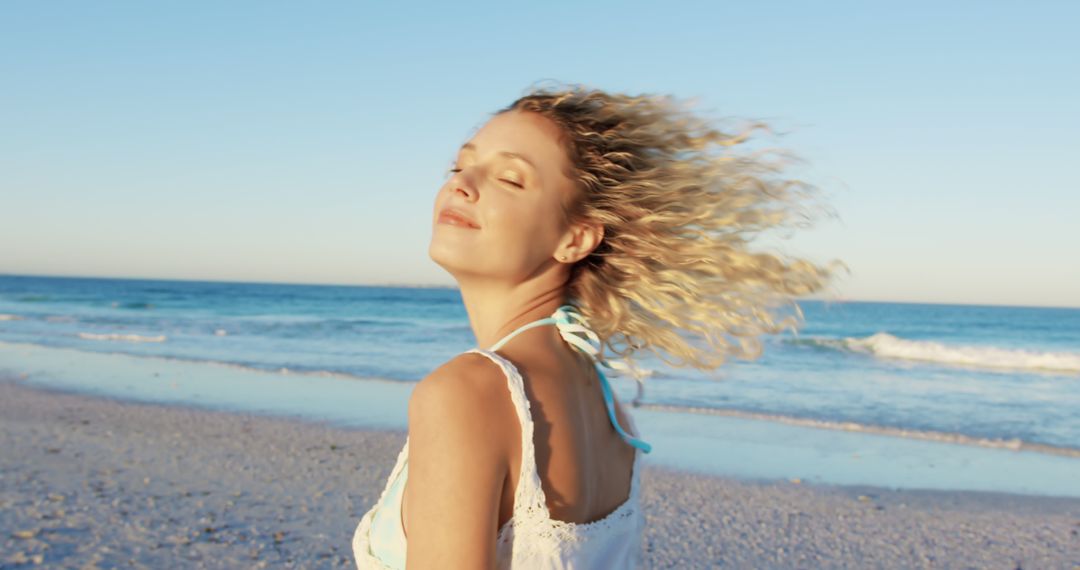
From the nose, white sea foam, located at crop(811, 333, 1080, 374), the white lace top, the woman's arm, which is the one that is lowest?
white sea foam, located at crop(811, 333, 1080, 374)

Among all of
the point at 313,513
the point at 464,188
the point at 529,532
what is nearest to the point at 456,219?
the point at 464,188

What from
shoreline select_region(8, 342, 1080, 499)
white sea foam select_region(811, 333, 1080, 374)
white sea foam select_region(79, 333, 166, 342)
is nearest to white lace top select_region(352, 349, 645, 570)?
shoreline select_region(8, 342, 1080, 499)

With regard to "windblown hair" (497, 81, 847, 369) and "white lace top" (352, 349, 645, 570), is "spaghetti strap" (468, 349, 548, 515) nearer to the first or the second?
"white lace top" (352, 349, 645, 570)

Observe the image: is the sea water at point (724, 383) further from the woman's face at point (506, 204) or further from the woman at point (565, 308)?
the woman's face at point (506, 204)

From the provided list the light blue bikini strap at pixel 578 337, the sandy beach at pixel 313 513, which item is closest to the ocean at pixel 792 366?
the light blue bikini strap at pixel 578 337

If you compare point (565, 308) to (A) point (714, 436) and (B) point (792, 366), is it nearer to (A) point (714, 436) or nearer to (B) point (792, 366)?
(A) point (714, 436)

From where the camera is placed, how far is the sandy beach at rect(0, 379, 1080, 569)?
6.11 m

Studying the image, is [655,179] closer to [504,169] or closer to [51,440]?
[504,169]

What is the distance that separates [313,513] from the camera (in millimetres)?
7086

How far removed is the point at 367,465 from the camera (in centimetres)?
886

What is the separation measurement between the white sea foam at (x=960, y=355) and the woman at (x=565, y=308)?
88.5 ft

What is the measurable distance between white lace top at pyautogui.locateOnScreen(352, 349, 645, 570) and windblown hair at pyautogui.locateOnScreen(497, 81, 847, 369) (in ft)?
1.16

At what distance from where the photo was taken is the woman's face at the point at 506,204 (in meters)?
1.77

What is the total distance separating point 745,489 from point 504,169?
7.24m
